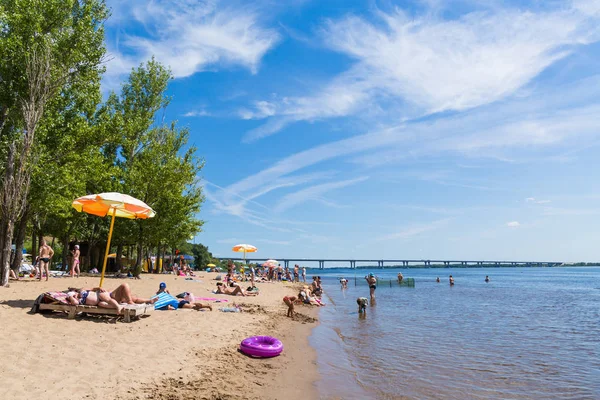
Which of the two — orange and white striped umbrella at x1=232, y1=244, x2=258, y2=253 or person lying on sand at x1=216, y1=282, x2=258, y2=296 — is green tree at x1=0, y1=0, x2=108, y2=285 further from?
orange and white striped umbrella at x1=232, y1=244, x2=258, y2=253

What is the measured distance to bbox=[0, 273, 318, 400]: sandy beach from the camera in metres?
5.43

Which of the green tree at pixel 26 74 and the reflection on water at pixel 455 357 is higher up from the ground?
the green tree at pixel 26 74

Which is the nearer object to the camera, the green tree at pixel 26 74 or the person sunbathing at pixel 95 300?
the person sunbathing at pixel 95 300

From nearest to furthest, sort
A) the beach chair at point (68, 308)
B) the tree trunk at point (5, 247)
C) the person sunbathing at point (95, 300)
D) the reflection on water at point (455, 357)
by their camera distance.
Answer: the reflection on water at point (455, 357) → the beach chair at point (68, 308) → the person sunbathing at point (95, 300) → the tree trunk at point (5, 247)

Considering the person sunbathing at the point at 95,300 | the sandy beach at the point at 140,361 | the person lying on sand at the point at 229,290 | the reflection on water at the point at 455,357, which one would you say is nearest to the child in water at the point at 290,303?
the reflection on water at the point at 455,357

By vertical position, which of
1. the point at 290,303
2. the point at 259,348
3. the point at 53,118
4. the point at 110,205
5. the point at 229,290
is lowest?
the point at 259,348

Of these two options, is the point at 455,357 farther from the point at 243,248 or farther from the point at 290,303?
the point at 243,248

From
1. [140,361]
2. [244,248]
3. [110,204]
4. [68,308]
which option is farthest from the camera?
A: [244,248]

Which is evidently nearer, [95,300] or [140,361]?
[140,361]

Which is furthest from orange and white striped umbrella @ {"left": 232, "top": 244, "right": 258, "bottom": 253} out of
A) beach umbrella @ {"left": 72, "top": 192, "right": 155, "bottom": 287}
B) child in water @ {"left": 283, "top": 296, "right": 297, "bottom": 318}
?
beach umbrella @ {"left": 72, "top": 192, "right": 155, "bottom": 287}

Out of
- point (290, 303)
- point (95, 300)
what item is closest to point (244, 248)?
point (290, 303)

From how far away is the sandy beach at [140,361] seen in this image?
5434mm

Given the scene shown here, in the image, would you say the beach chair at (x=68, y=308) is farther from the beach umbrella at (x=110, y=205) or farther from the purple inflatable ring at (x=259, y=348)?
the purple inflatable ring at (x=259, y=348)

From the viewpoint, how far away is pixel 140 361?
678 centimetres
